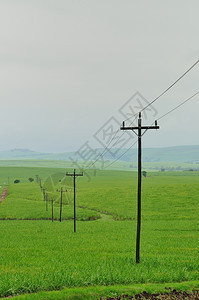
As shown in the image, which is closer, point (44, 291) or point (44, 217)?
point (44, 291)

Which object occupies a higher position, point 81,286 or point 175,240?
point 81,286

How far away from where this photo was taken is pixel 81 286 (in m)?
16.0

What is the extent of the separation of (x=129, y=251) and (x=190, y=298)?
1295cm

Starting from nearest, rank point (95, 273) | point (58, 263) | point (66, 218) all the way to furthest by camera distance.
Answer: point (95, 273) < point (58, 263) < point (66, 218)

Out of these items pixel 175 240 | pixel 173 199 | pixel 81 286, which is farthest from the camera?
pixel 173 199

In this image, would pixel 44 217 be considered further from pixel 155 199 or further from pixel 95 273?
pixel 95 273

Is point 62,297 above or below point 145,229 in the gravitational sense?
above

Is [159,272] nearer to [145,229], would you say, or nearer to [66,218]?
[145,229]

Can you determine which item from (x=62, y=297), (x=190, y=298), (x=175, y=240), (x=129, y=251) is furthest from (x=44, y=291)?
(x=175, y=240)

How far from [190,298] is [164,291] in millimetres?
1292

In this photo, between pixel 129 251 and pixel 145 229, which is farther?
pixel 145 229

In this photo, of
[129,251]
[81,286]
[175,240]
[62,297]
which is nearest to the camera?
[62,297]

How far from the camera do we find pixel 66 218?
66.6 meters

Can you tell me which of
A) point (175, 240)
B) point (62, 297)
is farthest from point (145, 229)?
point (62, 297)
